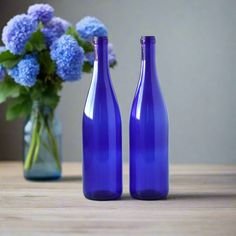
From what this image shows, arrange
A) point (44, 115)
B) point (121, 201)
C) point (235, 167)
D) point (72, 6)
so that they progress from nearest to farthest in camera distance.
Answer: point (121, 201) → point (44, 115) → point (235, 167) → point (72, 6)

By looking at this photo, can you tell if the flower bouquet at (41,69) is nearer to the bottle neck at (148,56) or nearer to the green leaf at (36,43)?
the green leaf at (36,43)

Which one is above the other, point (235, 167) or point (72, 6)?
point (72, 6)

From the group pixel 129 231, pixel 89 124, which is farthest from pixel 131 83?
→ pixel 129 231

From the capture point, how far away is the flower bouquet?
4.21 feet

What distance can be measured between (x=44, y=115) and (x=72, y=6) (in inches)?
29.1

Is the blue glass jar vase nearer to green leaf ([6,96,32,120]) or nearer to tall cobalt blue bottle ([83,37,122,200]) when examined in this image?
green leaf ([6,96,32,120])

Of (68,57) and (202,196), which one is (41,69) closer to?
(68,57)

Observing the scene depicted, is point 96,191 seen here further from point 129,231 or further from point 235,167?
point 235,167

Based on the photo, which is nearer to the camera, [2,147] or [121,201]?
[121,201]

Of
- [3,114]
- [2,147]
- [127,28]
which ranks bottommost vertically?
[2,147]

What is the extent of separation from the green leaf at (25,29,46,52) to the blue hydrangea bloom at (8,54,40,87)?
0.10 feet

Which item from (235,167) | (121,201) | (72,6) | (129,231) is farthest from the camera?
(72,6)

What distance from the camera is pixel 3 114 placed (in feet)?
6.56

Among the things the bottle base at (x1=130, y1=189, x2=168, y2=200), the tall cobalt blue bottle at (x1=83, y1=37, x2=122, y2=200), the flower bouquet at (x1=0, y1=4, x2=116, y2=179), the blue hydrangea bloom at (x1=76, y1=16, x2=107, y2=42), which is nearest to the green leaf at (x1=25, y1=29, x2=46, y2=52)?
the flower bouquet at (x1=0, y1=4, x2=116, y2=179)
